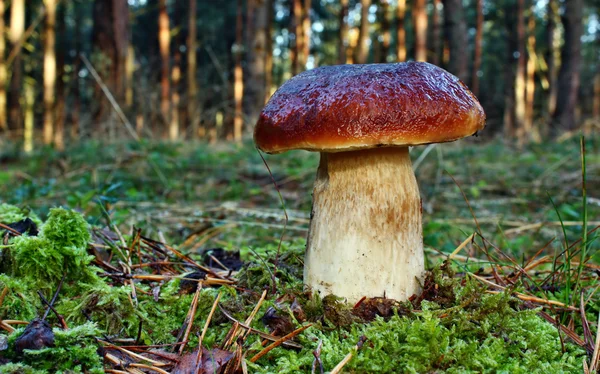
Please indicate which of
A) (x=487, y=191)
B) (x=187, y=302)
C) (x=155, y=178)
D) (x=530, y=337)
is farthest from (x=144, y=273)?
(x=487, y=191)

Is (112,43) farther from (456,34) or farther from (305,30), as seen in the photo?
(456,34)

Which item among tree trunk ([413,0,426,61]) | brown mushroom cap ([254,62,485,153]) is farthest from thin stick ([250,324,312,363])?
tree trunk ([413,0,426,61])

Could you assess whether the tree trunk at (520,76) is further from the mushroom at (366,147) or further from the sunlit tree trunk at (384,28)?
the mushroom at (366,147)

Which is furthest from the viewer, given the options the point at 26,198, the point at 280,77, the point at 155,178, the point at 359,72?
the point at 280,77

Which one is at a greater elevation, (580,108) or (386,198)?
(580,108)

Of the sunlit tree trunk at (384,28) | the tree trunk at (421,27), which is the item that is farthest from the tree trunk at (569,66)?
the sunlit tree trunk at (384,28)

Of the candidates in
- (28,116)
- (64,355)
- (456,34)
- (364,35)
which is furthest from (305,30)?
(64,355)

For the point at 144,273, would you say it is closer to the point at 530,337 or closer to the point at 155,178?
the point at 530,337
